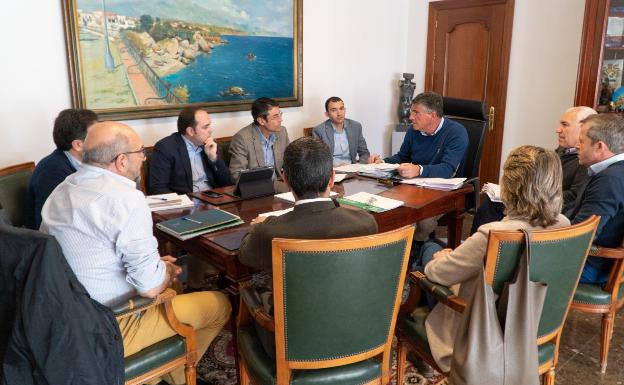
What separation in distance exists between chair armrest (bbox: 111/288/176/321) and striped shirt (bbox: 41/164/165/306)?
36 millimetres

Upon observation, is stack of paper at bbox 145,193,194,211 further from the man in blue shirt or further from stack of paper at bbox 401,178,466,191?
the man in blue shirt

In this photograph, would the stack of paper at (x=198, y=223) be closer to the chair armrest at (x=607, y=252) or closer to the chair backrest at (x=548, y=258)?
the chair backrest at (x=548, y=258)

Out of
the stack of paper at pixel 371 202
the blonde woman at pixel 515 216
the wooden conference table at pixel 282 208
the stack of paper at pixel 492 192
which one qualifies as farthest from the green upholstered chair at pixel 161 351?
the stack of paper at pixel 492 192

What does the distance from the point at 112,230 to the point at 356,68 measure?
372 centimetres

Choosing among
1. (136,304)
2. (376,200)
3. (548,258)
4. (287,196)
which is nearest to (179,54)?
(287,196)

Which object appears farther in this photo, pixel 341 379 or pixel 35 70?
pixel 35 70

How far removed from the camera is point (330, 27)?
4.49 metres

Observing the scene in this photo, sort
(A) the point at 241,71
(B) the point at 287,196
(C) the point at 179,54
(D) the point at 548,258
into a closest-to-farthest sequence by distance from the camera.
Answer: (D) the point at 548,258 → (B) the point at 287,196 → (C) the point at 179,54 → (A) the point at 241,71

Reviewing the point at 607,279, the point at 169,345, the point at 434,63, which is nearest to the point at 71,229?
the point at 169,345

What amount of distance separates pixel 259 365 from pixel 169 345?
34cm

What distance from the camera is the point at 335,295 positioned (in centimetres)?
133

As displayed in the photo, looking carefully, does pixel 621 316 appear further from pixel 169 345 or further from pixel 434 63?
pixel 434 63

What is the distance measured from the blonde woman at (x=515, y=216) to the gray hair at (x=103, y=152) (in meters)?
1.14

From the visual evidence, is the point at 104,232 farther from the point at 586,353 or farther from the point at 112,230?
the point at 586,353
